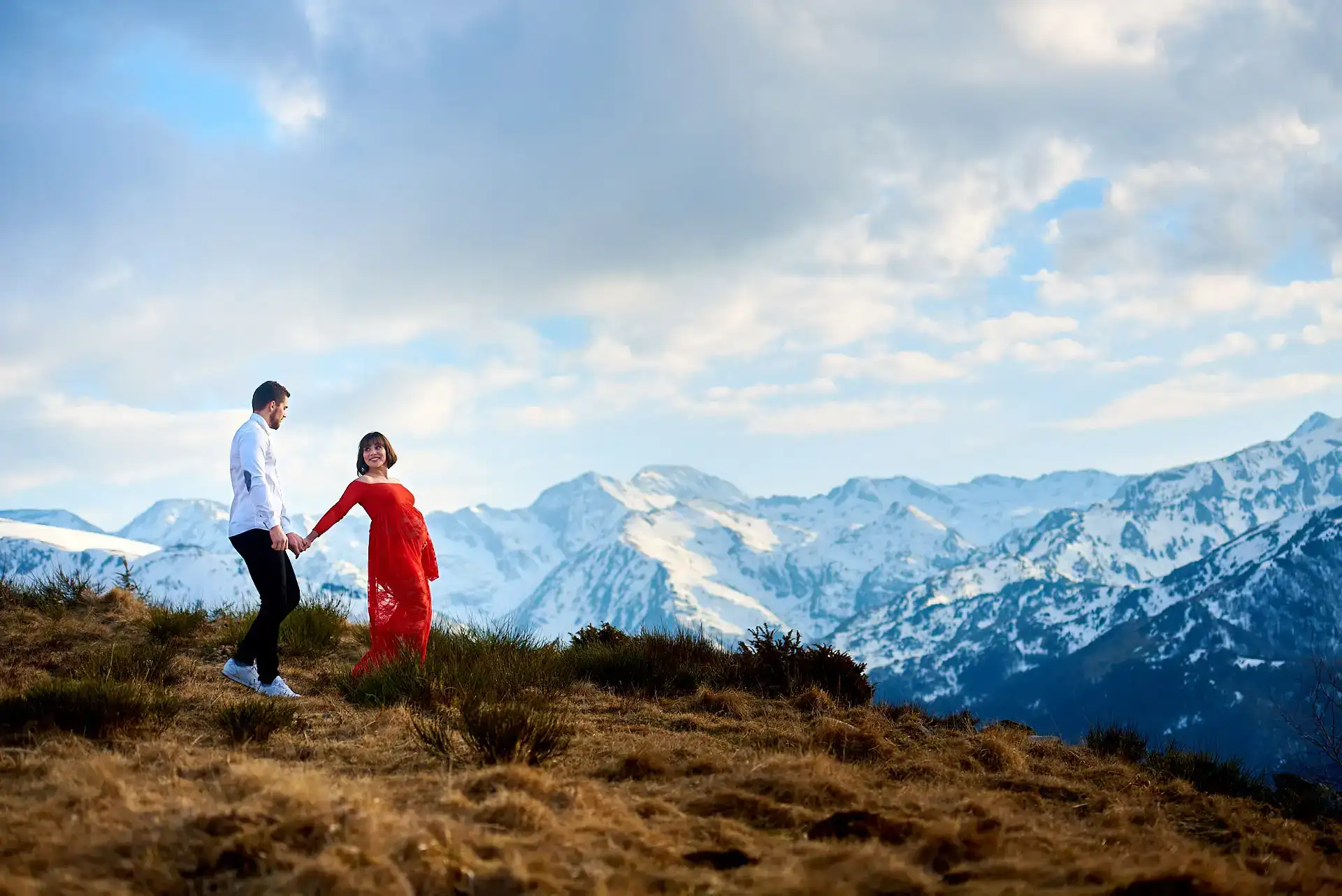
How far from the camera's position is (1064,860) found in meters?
4.32

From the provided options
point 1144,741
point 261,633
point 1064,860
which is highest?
point 261,633

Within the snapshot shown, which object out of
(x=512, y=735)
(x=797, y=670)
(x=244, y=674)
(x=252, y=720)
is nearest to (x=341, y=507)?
(x=244, y=674)

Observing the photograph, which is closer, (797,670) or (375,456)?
(375,456)

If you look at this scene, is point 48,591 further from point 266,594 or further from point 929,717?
point 929,717

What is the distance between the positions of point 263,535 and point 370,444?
1657mm

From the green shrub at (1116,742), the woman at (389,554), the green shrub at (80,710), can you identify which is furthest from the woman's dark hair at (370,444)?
the green shrub at (1116,742)

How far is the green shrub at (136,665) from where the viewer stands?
843 cm

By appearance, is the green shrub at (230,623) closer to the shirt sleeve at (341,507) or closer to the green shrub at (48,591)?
the shirt sleeve at (341,507)

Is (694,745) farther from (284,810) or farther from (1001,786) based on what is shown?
(284,810)

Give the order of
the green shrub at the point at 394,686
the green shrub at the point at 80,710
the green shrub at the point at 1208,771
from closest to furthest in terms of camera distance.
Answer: the green shrub at the point at 80,710 → the green shrub at the point at 394,686 → the green shrub at the point at 1208,771

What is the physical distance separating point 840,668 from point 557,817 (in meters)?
7.30

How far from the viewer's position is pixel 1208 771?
9.21 m

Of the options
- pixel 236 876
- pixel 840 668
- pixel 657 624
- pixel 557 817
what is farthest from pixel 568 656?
pixel 236 876

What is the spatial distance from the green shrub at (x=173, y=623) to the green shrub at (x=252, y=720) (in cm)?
436
